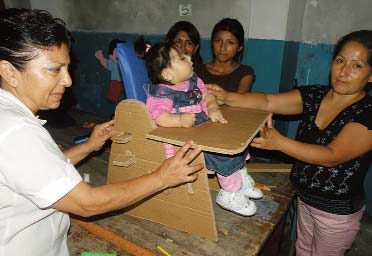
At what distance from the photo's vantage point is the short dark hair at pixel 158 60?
191 cm

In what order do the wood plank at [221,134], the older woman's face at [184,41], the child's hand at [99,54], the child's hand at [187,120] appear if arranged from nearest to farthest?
the wood plank at [221,134] < the child's hand at [187,120] < the older woman's face at [184,41] < the child's hand at [99,54]

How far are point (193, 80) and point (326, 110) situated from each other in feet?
3.02

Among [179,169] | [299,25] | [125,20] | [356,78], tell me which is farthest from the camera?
[125,20]

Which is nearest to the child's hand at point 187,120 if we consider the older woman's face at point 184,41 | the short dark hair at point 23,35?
the short dark hair at point 23,35

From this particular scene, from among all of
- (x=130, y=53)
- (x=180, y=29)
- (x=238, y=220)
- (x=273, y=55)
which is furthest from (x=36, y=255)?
(x=273, y=55)

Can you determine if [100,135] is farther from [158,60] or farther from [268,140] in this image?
[268,140]

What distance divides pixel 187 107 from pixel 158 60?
38cm

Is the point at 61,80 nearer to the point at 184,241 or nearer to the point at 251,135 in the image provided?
the point at 251,135

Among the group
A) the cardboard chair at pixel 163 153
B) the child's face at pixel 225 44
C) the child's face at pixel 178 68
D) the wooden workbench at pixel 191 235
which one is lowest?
the wooden workbench at pixel 191 235

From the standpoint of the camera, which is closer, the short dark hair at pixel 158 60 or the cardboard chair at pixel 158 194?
the cardboard chair at pixel 158 194

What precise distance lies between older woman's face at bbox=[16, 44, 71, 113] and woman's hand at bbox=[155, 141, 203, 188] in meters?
0.59

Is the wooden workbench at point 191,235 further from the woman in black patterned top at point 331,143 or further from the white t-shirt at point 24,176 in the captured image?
the white t-shirt at point 24,176

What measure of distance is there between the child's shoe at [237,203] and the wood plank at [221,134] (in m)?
0.47

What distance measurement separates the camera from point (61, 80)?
1289 mm
